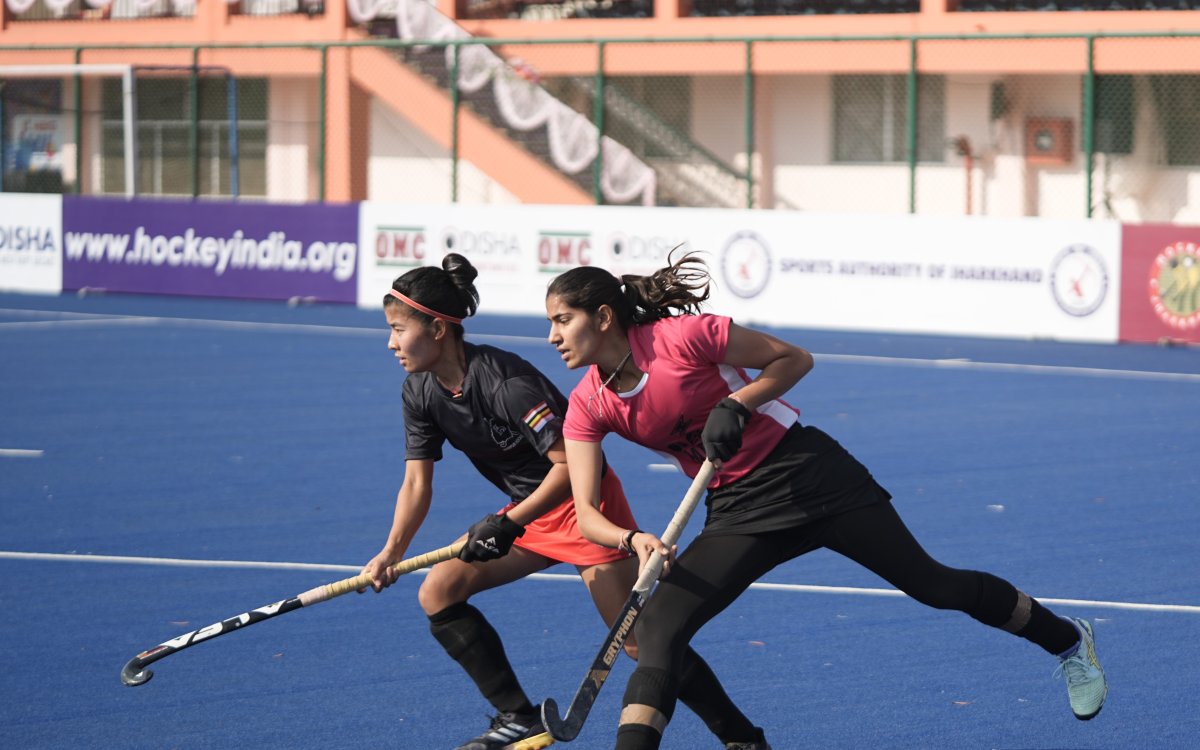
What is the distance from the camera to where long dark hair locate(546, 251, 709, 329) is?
5.10 m

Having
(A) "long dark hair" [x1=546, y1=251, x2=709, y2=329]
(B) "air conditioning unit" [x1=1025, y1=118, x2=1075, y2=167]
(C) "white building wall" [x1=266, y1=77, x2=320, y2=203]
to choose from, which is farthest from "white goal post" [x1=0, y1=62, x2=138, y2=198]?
(A) "long dark hair" [x1=546, y1=251, x2=709, y2=329]

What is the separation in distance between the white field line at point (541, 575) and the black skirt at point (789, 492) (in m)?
2.44

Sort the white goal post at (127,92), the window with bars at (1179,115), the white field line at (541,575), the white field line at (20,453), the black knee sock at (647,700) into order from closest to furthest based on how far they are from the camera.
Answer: the black knee sock at (647,700) → the white field line at (541,575) → the white field line at (20,453) → the window with bars at (1179,115) → the white goal post at (127,92)

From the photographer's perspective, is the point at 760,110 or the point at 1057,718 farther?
the point at 760,110

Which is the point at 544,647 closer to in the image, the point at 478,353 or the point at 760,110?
the point at 478,353

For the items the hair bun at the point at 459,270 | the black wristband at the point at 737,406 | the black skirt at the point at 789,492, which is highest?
the hair bun at the point at 459,270

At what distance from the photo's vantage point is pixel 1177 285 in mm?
17359

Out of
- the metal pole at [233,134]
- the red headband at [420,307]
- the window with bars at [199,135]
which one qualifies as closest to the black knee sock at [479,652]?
the red headband at [420,307]

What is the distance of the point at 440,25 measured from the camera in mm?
29281

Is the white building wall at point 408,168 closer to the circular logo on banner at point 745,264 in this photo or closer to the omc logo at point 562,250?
the omc logo at point 562,250

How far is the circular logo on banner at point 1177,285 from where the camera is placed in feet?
56.3

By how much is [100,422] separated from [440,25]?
56.7 ft

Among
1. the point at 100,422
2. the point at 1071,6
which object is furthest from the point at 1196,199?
the point at 100,422

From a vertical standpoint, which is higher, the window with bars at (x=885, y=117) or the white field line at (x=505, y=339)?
the window with bars at (x=885, y=117)
